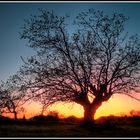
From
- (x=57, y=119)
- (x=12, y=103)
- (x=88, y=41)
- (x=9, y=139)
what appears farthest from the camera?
(x=57, y=119)

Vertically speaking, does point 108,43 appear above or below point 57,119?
above

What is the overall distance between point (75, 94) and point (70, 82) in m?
1.09

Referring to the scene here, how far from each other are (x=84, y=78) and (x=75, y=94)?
159 cm

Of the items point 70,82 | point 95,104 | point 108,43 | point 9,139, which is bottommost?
point 9,139

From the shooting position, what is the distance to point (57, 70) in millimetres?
26750

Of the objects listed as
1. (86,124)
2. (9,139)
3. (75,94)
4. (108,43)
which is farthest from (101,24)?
(9,139)

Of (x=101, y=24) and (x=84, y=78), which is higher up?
(x=101, y=24)

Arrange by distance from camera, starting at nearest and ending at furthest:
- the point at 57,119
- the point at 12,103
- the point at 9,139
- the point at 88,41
A: 1. the point at 9,139
2. the point at 12,103
3. the point at 88,41
4. the point at 57,119

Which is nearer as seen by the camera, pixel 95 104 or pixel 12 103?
pixel 12 103

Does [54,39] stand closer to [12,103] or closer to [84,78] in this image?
[84,78]

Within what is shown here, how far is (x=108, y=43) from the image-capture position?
27.6m

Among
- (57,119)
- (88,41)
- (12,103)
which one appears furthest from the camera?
(57,119)

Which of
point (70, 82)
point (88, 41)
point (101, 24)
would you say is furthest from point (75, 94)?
point (101, 24)

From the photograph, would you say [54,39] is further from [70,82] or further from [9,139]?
[9,139]
